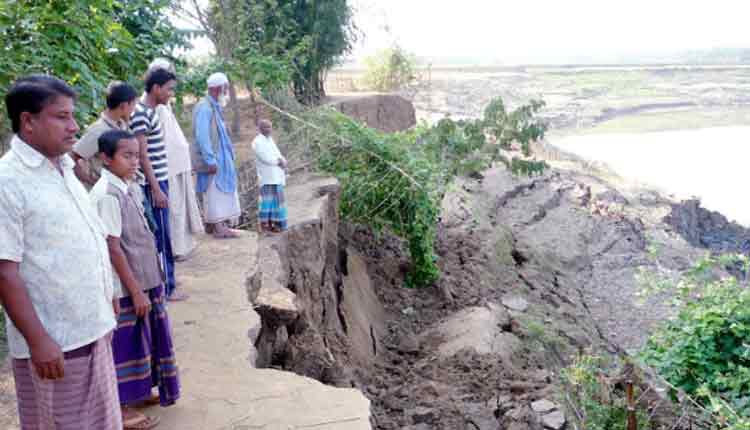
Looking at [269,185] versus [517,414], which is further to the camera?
[269,185]

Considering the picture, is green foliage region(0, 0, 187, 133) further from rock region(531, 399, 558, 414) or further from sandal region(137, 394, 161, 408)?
rock region(531, 399, 558, 414)

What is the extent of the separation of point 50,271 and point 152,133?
2.64 metres

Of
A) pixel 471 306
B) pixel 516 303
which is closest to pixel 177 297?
pixel 471 306

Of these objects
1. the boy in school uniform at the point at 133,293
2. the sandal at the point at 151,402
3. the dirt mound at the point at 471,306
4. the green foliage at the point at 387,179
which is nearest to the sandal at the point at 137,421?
the boy in school uniform at the point at 133,293

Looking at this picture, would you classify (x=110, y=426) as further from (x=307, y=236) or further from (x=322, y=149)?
(x=322, y=149)

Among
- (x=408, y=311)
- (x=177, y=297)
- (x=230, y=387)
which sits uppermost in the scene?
(x=177, y=297)

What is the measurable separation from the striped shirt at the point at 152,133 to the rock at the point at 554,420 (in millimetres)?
3199

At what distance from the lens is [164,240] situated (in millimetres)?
5090

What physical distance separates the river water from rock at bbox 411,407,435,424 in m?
14.6

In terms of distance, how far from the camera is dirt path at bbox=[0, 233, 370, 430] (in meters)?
3.75

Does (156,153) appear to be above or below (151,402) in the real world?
above

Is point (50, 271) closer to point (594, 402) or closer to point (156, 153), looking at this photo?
point (156, 153)

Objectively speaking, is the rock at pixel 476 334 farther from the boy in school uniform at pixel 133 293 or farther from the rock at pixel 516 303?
the boy in school uniform at pixel 133 293

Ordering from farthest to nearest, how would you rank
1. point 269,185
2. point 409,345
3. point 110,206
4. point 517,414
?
point 409,345
point 269,185
point 517,414
point 110,206
